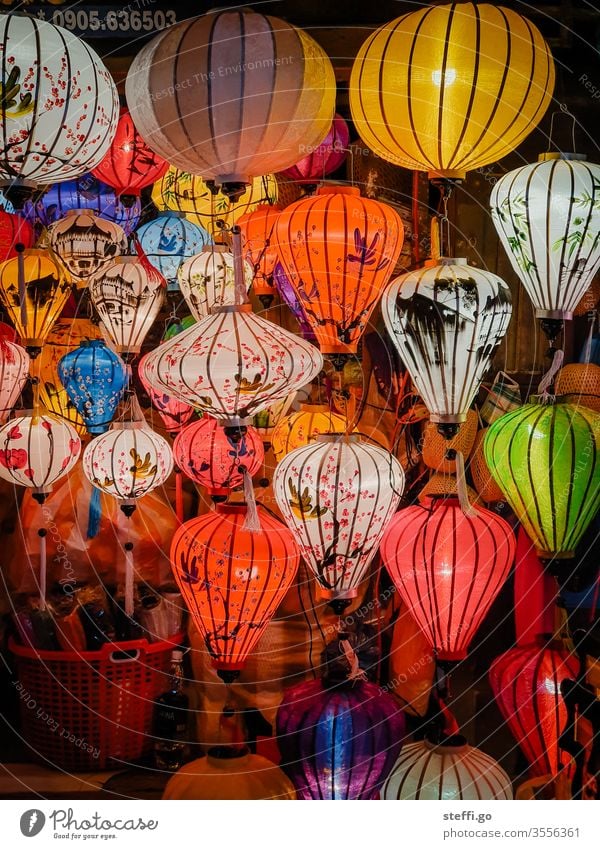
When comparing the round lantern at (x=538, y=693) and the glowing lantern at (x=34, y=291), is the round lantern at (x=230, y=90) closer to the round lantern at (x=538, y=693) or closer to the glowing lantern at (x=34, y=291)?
the glowing lantern at (x=34, y=291)

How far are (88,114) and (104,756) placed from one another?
92.1 inches

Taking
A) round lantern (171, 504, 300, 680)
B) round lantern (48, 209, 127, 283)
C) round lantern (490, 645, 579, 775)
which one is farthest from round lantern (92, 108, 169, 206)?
round lantern (490, 645, 579, 775)

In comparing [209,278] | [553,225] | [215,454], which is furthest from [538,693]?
[209,278]

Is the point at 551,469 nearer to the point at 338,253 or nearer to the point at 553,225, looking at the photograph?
the point at 553,225

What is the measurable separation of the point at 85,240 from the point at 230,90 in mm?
1074

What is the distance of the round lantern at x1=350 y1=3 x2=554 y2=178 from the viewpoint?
182 centimetres

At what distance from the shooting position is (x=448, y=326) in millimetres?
1908

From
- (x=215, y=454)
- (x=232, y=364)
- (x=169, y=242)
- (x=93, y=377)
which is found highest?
(x=169, y=242)

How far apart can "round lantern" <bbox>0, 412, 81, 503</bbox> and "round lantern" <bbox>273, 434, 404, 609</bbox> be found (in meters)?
0.73

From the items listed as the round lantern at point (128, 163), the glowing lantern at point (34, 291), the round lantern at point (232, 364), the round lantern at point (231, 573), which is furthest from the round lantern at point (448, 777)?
the round lantern at point (128, 163)

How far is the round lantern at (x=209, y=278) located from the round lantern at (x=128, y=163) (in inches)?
12.4

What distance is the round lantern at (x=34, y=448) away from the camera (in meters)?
2.46

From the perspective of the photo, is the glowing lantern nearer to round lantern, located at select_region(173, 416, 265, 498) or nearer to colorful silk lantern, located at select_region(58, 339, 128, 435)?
colorful silk lantern, located at select_region(58, 339, 128, 435)
